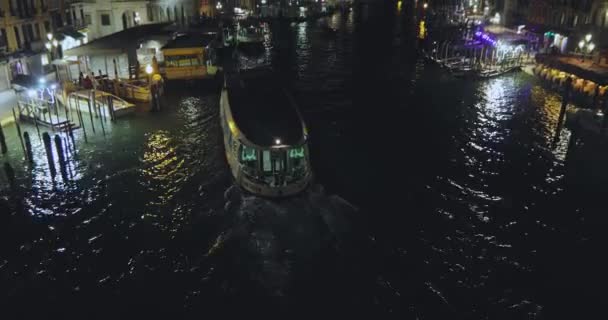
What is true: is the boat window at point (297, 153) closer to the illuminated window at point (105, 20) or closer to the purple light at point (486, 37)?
the purple light at point (486, 37)

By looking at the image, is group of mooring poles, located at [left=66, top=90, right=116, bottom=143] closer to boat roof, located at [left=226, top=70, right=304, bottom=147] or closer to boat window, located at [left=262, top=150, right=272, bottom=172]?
boat roof, located at [left=226, top=70, right=304, bottom=147]

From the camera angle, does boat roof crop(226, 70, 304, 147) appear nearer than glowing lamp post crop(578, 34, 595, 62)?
Yes

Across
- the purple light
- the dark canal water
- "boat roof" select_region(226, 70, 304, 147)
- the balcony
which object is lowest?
the dark canal water

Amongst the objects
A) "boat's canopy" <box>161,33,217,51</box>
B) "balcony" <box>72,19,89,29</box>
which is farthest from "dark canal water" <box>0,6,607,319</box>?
"balcony" <box>72,19,89,29</box>

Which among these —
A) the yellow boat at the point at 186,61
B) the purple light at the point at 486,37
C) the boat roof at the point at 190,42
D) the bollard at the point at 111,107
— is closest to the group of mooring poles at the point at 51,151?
the bollard at the point at 111,107

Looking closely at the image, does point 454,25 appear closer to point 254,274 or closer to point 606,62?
point 606,62

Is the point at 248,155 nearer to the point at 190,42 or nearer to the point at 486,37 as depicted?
the point at 190,42

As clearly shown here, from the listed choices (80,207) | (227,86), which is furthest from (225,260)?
(227,86)
